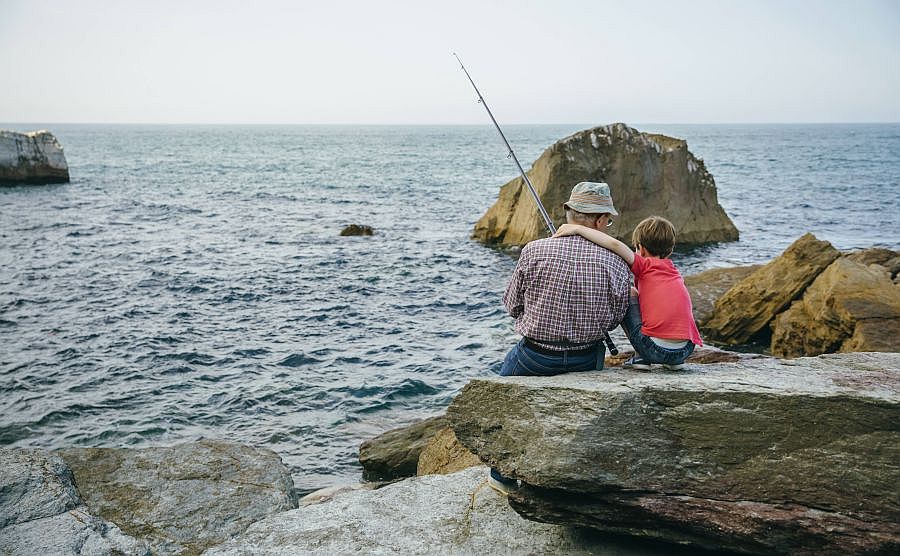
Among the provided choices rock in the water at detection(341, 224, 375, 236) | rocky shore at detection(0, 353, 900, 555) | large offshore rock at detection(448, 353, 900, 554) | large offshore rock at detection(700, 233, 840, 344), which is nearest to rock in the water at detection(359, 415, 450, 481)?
rocky shore at detection(0, 353, 900, 555)

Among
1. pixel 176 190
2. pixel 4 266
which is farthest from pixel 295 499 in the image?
pixel 176 190

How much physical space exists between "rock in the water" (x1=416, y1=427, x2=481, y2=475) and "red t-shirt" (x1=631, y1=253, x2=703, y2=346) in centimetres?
255

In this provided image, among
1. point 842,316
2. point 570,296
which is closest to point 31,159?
point 842,316

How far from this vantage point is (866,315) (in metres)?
→ 9.47

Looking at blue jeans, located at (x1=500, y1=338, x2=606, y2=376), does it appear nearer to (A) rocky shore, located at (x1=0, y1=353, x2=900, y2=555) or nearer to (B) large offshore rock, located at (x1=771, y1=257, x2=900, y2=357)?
(A) rocky shore, located at (x1=0, y1=353, x2=900, y2=555)

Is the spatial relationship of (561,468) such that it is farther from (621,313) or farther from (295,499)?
(295,499)

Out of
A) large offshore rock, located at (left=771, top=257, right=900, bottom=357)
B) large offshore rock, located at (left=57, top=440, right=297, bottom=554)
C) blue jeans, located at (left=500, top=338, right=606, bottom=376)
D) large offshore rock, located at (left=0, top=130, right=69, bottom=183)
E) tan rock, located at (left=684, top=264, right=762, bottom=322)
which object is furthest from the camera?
large offshore rock, located at (left=0, top=130, right=69, bottom=183)

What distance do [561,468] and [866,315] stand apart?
7.79 metres

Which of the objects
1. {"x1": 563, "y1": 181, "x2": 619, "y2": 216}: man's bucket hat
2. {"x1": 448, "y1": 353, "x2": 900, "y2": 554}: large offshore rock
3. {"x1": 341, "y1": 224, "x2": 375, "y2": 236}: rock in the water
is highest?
{"x1": 563, "y1": 181, "x2": 619, "y2": 216}: man's bucket hat

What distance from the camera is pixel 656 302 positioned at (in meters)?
4.33

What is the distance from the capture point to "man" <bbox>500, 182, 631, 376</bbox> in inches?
164

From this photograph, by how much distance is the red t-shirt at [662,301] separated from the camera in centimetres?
430

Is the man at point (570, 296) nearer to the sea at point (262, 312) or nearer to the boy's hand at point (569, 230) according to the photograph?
the boy's hand at point (569, 230)

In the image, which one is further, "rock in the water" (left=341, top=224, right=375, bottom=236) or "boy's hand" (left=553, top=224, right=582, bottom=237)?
"rock in the water" (left=341, top=224, right=375, bottom=236)
